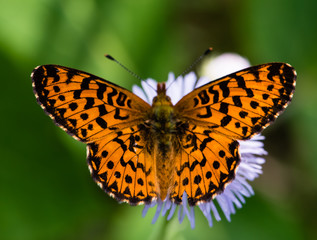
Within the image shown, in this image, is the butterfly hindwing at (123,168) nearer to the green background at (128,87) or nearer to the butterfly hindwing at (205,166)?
the butterfly hindwing at (205,166)

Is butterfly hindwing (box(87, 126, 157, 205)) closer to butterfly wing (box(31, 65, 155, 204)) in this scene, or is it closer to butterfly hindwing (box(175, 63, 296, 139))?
butterfly wing (box(31, 65, 155, 204))

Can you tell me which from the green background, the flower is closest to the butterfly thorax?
the flower

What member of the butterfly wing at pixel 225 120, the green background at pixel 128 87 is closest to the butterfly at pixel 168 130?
the butterfly wing at pixel 225 120

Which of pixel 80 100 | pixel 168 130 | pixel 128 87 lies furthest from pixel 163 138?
pixel 128 87

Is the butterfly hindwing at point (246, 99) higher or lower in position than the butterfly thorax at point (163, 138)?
higher

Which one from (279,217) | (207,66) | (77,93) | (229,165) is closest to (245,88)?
(229,165)

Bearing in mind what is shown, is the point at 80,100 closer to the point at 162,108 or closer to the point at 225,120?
the point at 162,108

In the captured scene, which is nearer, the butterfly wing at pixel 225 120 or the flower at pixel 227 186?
the butterfly wing at pixel 225 120

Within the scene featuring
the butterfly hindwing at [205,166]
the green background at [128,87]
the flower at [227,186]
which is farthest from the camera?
the green background at [128,87]
